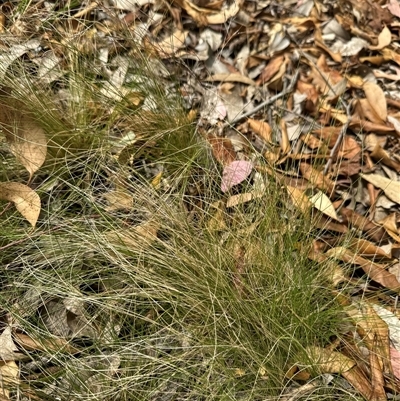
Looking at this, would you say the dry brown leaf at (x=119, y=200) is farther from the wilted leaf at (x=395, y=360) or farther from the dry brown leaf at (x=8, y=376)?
the wilted leaf at (x=395, y=360)

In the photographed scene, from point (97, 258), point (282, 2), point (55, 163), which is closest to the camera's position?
point (97, 258)

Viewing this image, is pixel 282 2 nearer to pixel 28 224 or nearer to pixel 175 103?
pixel 175 103

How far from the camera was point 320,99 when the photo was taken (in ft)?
7.24

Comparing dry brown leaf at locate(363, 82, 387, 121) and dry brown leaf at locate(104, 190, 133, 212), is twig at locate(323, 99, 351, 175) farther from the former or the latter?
dry brown leaf at locate(104, 190, 133, 212)

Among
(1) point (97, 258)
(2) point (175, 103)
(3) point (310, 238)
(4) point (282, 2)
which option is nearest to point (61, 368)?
(1) point (97, 258)

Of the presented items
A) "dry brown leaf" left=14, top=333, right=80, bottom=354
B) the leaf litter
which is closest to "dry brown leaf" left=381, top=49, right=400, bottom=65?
the leaf litter

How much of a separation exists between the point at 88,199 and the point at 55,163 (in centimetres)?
24

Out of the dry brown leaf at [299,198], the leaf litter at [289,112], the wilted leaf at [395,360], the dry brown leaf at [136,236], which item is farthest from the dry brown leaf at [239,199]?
the wilted leaf at [395,360]

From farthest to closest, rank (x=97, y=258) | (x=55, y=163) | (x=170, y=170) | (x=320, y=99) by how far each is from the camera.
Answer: (x=320, y=99)
(x=170, y=170)
(x=55, y=163)
(x=97, y=258)

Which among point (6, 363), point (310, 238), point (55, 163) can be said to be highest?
point (55, 163)

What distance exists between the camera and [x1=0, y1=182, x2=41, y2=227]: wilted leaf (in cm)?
183

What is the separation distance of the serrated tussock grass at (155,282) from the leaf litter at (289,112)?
0.10 feet

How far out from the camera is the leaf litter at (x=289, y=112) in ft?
5.75

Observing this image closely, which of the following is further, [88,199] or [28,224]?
[28,224]
